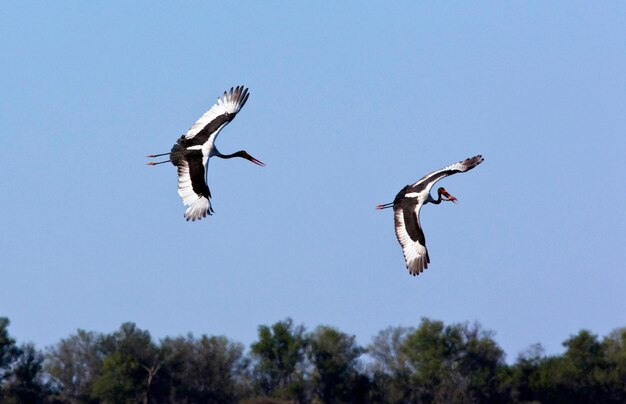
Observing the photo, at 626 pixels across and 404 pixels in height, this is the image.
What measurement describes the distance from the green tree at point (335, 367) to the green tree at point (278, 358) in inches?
30.3

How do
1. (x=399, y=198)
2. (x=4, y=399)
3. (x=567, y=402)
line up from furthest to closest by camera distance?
(x=567, y=402)
(x=4, y=399)
(x=399, y=198)

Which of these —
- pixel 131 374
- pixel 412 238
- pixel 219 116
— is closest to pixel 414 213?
pixel 412 238

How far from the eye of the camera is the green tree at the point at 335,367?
89938mm

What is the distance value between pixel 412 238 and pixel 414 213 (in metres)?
0.57

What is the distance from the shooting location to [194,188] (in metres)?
41.8

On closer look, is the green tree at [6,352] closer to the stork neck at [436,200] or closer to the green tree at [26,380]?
the green tree at [26,380]

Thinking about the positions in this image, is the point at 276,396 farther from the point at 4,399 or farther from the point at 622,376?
the point at 622,376

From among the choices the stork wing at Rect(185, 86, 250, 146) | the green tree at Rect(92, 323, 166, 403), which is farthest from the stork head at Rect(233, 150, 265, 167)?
the green tree at Rect(92, 323, 166, 403)

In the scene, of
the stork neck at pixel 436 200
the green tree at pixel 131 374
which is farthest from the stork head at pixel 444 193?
the green tree at pixel 131 374

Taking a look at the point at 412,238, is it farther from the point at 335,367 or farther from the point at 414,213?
the point at 335,367

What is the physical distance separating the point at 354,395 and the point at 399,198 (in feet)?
157

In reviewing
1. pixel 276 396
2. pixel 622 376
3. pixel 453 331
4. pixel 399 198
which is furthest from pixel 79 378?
pixel 399 198

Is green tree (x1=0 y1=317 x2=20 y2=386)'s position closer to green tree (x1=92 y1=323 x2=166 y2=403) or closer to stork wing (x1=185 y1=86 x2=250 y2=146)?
green tree (x1=92 y1=323 x2=166 y2=403)

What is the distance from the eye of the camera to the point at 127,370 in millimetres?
Result: 86688
